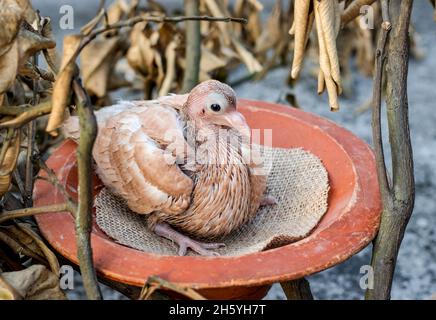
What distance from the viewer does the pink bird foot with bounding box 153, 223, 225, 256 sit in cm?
137

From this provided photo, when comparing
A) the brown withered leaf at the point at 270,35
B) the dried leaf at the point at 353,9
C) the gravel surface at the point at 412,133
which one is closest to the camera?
the dried leaf at the point at 353,9

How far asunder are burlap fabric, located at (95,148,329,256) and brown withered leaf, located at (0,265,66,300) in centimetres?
15

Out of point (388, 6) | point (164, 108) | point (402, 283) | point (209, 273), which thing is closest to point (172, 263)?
point (209, 273)

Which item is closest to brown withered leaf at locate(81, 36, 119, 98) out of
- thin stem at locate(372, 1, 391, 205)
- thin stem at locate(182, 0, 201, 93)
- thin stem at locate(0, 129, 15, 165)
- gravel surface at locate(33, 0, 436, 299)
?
thin stem at locate(182, 0, 201, 93)

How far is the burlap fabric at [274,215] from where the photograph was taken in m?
1.33

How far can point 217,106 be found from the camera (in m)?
1.32

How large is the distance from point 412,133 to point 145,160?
5.43 feet

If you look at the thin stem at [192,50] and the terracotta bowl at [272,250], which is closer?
the terracotta bowl at [272,250]

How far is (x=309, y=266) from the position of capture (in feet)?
3.79

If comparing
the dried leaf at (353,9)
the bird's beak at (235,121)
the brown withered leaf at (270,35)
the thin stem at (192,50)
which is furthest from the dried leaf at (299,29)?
the brown withered leaf at (270,35)

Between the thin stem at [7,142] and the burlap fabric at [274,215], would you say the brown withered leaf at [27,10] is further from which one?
the burlap fabric at [274,215]

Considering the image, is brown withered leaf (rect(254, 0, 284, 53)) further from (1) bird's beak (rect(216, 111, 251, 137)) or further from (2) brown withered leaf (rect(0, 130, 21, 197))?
(2) brown withered leaf (rect(0, 130, 21, 197))

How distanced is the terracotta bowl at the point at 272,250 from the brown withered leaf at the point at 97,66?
80cm
